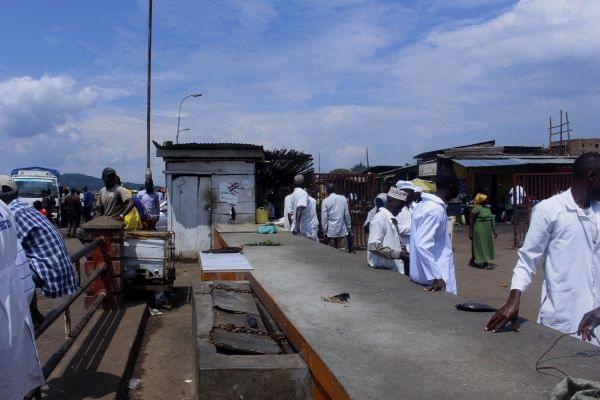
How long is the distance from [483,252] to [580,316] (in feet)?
30.1

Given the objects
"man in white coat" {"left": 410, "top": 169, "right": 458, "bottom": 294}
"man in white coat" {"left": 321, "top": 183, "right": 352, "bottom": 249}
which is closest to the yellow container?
"man in white coat" {"left": 321, "top": 183, "right": 352, "bottom": 249}

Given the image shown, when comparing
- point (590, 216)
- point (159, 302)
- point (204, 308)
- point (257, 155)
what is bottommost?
point (159, 302)

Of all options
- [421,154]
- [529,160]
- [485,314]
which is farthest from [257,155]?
[421,154]

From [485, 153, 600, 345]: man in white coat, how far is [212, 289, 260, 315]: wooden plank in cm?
221

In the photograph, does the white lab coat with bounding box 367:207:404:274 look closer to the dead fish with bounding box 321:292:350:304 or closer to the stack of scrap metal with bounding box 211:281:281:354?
the dead fish with bounding box 321:292:350:304

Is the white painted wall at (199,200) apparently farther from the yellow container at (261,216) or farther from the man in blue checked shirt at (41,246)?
the man in blue checked shirt at (41,246)

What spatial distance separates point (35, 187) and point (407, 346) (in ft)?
87.1

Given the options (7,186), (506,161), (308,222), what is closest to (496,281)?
(308,222)

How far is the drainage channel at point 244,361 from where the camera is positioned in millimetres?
3137

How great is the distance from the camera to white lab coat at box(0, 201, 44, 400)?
2.78m

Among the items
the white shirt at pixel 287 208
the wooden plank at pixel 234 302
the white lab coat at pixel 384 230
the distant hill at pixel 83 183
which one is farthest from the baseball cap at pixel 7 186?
the distant hill at pixel 83 183

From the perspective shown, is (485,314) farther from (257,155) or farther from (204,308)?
(257,155)

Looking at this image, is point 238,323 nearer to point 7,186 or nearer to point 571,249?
point 7,186

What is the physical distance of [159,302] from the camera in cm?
A: 856
